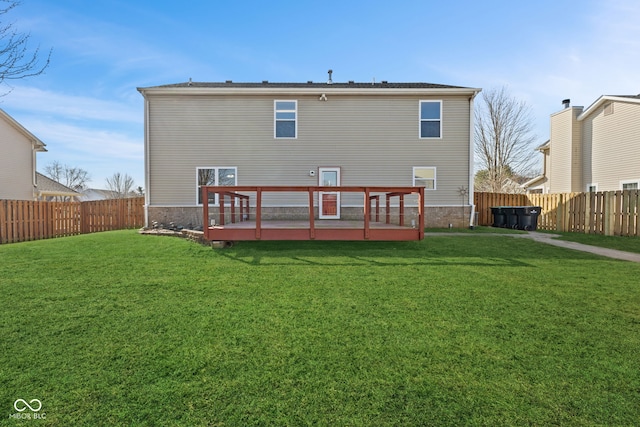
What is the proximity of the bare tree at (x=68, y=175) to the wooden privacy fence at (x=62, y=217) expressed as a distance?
45.7 m

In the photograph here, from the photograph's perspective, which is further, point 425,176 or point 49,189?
point 49,189

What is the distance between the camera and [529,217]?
482 inches

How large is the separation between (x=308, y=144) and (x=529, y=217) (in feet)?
30.8

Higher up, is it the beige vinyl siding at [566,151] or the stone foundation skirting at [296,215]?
the beige vinyl siding at [566,151]

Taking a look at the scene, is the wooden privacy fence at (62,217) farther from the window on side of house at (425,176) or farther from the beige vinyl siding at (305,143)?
the window on side of house at (425,176)

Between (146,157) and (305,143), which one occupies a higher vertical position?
(305,143)

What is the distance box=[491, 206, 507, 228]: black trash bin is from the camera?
13.3m

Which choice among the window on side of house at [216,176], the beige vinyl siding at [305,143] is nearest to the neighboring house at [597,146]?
the beige vinyl siding at [305,143]

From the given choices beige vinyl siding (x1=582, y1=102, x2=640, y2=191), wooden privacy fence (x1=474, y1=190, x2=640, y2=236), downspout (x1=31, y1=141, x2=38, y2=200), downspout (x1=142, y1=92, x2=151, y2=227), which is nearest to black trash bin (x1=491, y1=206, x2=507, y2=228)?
wooden privacy fence (x1=474, y1=190, x2=640, y2=236)

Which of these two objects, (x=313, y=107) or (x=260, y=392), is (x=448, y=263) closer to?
(x=260, y=392)

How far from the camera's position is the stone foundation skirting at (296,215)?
11.8 m

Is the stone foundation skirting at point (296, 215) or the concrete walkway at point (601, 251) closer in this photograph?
the concrete walkway at point (601, 251)

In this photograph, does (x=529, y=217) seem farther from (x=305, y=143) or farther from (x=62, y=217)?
(x=62, y=217)

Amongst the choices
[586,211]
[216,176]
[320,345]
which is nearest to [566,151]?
[586,211]
